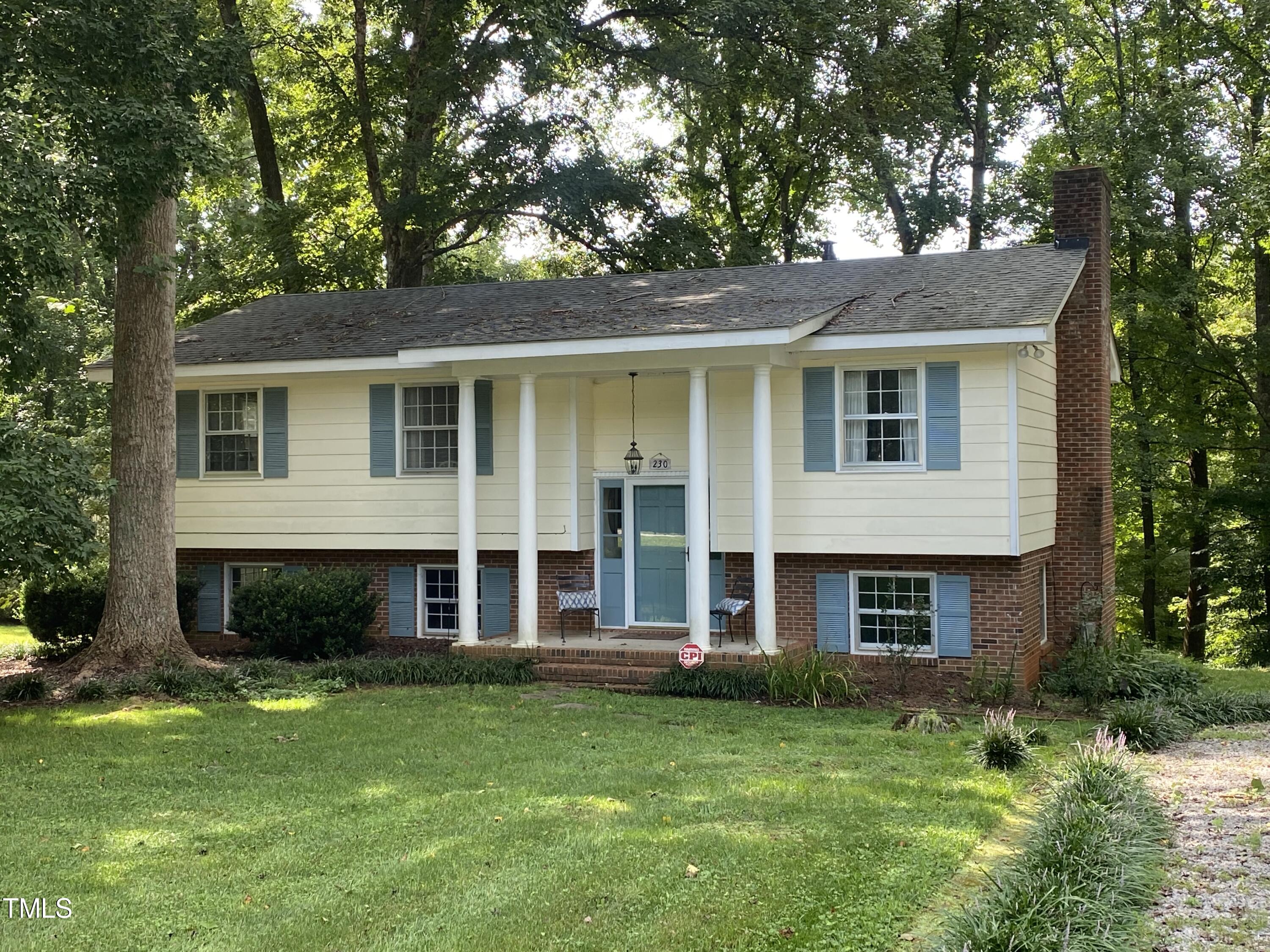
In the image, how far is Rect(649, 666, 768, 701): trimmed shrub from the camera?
12227mm

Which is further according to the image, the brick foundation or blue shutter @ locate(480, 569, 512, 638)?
blue shutter @ locate(480, 569, 512, 638)

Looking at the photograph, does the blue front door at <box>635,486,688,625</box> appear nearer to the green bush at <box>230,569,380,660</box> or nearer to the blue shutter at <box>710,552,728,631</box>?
the blue shutter at <box>710,552,728,631</box>

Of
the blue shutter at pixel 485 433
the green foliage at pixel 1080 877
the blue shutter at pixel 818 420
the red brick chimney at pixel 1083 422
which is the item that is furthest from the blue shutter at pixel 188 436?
the green foliage at pixel 1080 877

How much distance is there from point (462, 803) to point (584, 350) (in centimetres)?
667

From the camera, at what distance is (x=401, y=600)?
15734mm

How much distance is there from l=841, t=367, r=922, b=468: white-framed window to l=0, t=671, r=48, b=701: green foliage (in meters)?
9.23

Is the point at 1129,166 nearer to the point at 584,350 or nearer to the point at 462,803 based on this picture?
the point at 584,350

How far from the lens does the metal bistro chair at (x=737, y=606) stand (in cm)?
1346

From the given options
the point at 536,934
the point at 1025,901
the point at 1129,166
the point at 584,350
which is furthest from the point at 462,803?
the point at 1129,166

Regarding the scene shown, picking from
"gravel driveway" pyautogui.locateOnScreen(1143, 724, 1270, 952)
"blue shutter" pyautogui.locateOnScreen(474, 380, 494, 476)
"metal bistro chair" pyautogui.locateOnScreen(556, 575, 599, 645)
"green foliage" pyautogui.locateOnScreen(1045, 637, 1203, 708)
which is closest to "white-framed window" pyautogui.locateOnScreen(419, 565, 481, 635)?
"metal bistro chair" pyautogui.locateOnScreen(556, 575, 599, 645)

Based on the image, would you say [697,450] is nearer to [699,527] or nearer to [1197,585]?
[699,527]

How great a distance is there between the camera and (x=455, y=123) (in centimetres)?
2359

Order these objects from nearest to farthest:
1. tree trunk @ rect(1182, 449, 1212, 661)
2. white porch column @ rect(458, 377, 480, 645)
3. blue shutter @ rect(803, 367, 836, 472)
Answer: blue shutter @ rect(803, 367, 836, 472), white porch column @ rect(458, 377, 480, 645), tree trunk @ rect(1182, 449, 1212, 661)

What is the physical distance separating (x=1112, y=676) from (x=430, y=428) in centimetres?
908
